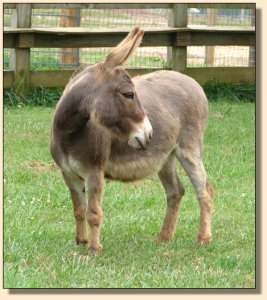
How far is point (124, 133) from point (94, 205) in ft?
2.26

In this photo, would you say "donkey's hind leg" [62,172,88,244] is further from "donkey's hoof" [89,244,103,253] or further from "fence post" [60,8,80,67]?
"fence post" [60,8,80,67]

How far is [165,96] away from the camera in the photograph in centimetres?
718

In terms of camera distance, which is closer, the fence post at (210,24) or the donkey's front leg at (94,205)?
the donkey's front leg at (94,205)

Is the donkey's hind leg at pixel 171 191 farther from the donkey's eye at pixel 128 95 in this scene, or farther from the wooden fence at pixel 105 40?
the wooden fence at pixel 105 40

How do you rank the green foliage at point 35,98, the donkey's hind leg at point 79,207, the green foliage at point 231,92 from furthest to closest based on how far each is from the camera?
the green foliage at point 231,92
the green foliage at point 35,98
the donkey's hind leg at point 79,207

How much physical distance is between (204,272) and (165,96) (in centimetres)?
182

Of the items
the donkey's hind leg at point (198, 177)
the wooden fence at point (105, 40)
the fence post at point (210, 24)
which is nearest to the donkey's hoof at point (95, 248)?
the donkey's hind leg at point (198, 177)

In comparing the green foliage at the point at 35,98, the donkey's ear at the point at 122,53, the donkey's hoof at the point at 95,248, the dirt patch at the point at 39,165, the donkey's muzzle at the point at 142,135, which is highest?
the donkey's ear at the point at 122,53

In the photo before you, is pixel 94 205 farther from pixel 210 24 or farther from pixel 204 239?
pixel 210 24

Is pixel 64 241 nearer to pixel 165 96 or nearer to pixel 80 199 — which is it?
pixel 80 199

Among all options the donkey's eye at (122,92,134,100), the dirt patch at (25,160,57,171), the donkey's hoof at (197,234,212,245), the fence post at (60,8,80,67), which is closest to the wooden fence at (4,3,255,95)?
the fence post at (60,8,80,67)

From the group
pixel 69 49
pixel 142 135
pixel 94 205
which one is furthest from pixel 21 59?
pixel 142 135

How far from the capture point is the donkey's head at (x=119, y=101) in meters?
6.11

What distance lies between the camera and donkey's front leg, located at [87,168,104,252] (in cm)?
648
